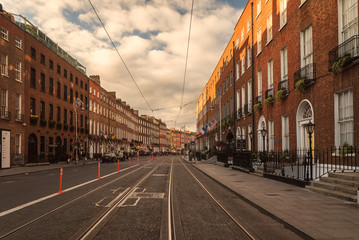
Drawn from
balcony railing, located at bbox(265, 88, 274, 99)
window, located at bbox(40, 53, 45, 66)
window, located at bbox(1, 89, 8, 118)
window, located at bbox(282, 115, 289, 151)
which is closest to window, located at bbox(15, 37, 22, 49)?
window, located at bbox(1, 89, 8, 118)

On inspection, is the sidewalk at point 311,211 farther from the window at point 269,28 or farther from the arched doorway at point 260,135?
the window at point 269,28

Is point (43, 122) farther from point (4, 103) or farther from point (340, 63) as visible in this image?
point (340, 63)

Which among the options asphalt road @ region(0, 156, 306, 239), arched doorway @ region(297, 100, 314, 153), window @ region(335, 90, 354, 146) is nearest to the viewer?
asphalt road @ region(0, 156, 306, 239)

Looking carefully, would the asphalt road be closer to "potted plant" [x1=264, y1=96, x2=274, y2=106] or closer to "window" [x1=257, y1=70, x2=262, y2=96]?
"potted plant" [x1=264, y1=96, x2=274, y2=106]

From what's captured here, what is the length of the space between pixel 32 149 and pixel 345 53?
30.5m

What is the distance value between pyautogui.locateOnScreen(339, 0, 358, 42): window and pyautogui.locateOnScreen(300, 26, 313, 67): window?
293 cm

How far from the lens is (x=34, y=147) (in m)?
32.8

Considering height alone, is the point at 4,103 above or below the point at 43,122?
above

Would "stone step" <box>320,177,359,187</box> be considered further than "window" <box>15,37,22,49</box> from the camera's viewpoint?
No

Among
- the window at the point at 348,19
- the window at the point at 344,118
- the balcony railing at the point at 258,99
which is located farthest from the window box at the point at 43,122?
the window at the point at 348,19

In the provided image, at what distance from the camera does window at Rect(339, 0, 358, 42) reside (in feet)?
39.0

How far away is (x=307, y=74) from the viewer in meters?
15.6

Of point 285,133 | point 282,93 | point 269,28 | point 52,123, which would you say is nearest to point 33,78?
point 52,123

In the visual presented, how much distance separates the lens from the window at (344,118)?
39.9 ft
